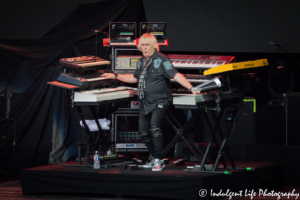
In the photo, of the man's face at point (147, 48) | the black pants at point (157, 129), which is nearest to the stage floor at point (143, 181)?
the black pants at point (157, 129)

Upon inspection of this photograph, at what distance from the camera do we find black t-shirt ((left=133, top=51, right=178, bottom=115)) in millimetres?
4723

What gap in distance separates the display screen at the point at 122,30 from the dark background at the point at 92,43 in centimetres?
63

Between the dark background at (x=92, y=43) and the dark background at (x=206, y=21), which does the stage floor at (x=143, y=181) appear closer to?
the dark background at (x=92, y=43)

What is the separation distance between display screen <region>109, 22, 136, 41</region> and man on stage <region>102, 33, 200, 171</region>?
4.62 feet

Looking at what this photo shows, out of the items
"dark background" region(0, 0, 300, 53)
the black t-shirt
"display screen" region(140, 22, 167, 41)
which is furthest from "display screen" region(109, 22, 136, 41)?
"dark background" region(0, 0, 300, 53)

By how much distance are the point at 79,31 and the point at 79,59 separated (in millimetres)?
1658

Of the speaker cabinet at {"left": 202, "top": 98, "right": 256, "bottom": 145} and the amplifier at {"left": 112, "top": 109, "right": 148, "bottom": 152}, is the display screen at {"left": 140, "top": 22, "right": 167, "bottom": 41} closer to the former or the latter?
the amplifier at {"left": 112, "top": 109, "right": 148, "bottom": 152}

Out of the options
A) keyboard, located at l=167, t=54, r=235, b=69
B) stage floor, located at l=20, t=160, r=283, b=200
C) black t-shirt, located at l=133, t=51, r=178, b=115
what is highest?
keyboard, located at l=167, t=54, r=235, b=69

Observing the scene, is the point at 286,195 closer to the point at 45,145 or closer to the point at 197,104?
the point at 197,104

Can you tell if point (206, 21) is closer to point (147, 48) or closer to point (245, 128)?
point (245, 128)

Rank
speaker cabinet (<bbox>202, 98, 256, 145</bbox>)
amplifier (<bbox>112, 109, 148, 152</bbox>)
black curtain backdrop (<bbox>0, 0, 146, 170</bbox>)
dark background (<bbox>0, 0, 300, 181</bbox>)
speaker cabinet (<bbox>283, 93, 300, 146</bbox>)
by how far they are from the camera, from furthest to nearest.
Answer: dark background (<bbox>0, 0, 300, 181</bbox>), black curtain backdrop (<bbox>0, 0, 146, 170</bbox>), speaker cabinet (<bbox>202, 98, 256, 145</bbox>), amplifier (<bbox>112, 109, 148, 152</bbox>), speaker cabinet (<bbox>283, 93, 300, 146</bbox>)

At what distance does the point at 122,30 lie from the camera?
20.5 ft

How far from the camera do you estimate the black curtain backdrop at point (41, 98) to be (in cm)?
667

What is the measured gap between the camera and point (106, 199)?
14.6 ft
